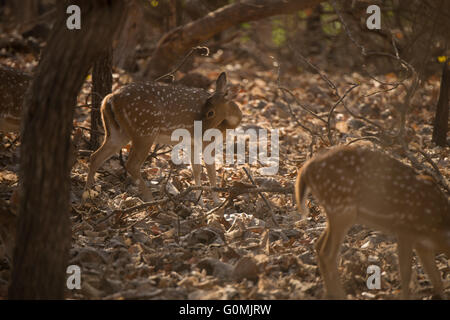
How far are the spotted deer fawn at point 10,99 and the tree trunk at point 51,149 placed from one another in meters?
4.26

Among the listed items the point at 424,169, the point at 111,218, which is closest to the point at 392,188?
the point at 424,169

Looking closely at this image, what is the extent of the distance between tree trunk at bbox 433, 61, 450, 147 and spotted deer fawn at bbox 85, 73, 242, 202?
3.98m

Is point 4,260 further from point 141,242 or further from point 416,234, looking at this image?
point 416,234

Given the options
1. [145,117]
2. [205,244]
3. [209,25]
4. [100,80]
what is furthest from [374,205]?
[209,25]

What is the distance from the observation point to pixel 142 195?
26.4 ft

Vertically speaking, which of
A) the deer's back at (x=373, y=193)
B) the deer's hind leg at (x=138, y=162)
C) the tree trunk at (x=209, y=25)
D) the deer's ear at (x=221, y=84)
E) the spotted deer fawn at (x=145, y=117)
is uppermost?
the tree trunk at (x=209, y=25)

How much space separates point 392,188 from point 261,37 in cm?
1583

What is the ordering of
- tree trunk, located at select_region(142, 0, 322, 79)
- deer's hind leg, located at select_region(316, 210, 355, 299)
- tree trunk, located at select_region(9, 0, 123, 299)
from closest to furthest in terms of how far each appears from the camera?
tree trunk, located at select_region(9, 0, 123, 299) < deer's hind leg, located at select_region(316, 210, 355, 299) < tree trunk, located at select_region(142, 0, 322, 79)

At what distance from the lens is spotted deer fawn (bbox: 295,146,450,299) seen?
5137mm

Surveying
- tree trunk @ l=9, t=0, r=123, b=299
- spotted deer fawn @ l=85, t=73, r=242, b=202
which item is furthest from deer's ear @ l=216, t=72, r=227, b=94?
tree trunk @ l=9, t=0, r=123, b=299

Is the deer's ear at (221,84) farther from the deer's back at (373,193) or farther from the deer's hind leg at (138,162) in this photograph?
the deer's back at (373,193)

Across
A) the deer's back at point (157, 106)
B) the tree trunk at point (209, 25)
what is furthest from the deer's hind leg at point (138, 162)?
the tree trunk at point (209, 25)

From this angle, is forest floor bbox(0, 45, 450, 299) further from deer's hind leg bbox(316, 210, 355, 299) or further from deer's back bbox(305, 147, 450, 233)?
deer's back bbox(305, 147, 450, 233)

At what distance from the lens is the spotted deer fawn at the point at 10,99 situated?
27.7 feet
